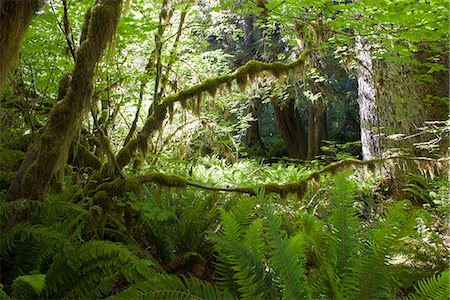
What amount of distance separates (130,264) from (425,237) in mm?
3980

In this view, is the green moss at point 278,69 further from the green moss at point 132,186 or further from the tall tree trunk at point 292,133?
the tall tree trunk at point 292,133

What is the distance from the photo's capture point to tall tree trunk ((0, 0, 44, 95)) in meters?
2.56

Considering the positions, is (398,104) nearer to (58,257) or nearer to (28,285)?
(58,257)

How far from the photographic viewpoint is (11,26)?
260cm

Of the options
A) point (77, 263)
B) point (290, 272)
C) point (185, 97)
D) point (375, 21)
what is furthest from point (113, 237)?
point (375, 21)

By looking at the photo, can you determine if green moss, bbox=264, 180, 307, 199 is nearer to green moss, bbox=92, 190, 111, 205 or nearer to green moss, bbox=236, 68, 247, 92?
green moss, bbox=236, 68, 247, 92

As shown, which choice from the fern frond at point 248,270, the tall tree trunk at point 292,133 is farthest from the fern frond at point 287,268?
the tall tree trunk at point 292,133

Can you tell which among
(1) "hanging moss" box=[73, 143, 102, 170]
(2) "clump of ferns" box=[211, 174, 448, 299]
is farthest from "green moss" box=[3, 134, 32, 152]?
(2) "clump of ferns" box=[211, 174, 448, 299]

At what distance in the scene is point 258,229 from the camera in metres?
2.66

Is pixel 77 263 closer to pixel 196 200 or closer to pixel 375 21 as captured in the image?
pixel 196 200

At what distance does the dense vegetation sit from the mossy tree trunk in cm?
1

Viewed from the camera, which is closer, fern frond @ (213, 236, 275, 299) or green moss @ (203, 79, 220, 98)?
fern frond @ (213, 236, 275, 299)

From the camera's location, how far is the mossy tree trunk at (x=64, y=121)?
312 cm

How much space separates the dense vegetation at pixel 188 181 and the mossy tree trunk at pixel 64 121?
12mm
